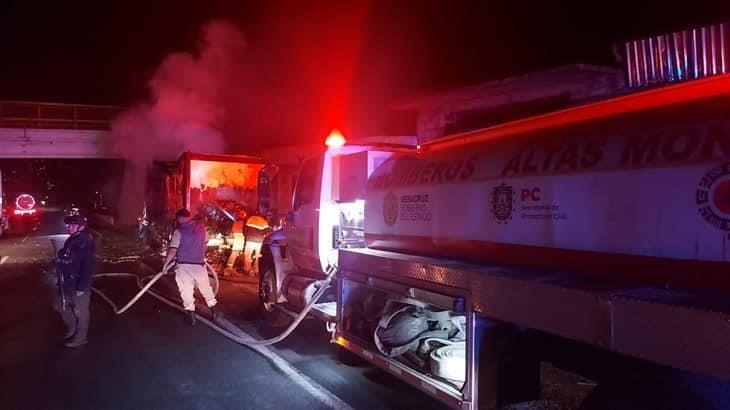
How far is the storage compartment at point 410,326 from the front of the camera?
14.4 ft

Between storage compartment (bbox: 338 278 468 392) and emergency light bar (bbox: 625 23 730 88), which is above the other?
emergency light bar (bbox: 625 23 730 88)

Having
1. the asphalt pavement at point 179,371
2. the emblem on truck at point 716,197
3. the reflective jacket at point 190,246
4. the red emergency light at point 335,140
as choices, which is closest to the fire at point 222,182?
the asphalt pavement at point 179,371

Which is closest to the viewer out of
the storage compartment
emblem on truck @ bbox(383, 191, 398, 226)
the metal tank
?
the metal tank

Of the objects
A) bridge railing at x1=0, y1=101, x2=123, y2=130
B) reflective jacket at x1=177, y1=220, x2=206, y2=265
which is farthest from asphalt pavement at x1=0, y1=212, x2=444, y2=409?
bridge railing at x1=0, y1=101, x2=123, y2=130

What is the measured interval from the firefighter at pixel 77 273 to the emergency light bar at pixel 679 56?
6291 mm

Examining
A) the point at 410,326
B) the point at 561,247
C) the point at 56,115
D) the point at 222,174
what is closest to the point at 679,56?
the point at 561,247

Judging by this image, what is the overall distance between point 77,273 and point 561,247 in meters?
5.86

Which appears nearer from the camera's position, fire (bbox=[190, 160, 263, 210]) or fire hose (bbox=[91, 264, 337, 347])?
fire hose (bbox=[91, 264, 337, 347])

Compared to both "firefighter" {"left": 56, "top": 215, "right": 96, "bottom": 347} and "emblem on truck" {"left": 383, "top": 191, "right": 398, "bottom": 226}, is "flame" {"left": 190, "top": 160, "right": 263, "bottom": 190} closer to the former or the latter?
"firefighter" {"left": 56, "top": 215, "right": 96, "bottom": 347}

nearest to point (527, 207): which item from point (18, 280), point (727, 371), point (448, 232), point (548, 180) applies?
point (548, 180)

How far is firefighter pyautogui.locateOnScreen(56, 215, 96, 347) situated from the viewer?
7.03m

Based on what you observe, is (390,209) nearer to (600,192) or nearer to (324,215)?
(324,215)

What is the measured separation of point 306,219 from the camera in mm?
7434

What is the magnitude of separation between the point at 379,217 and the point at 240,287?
21.6 feet
